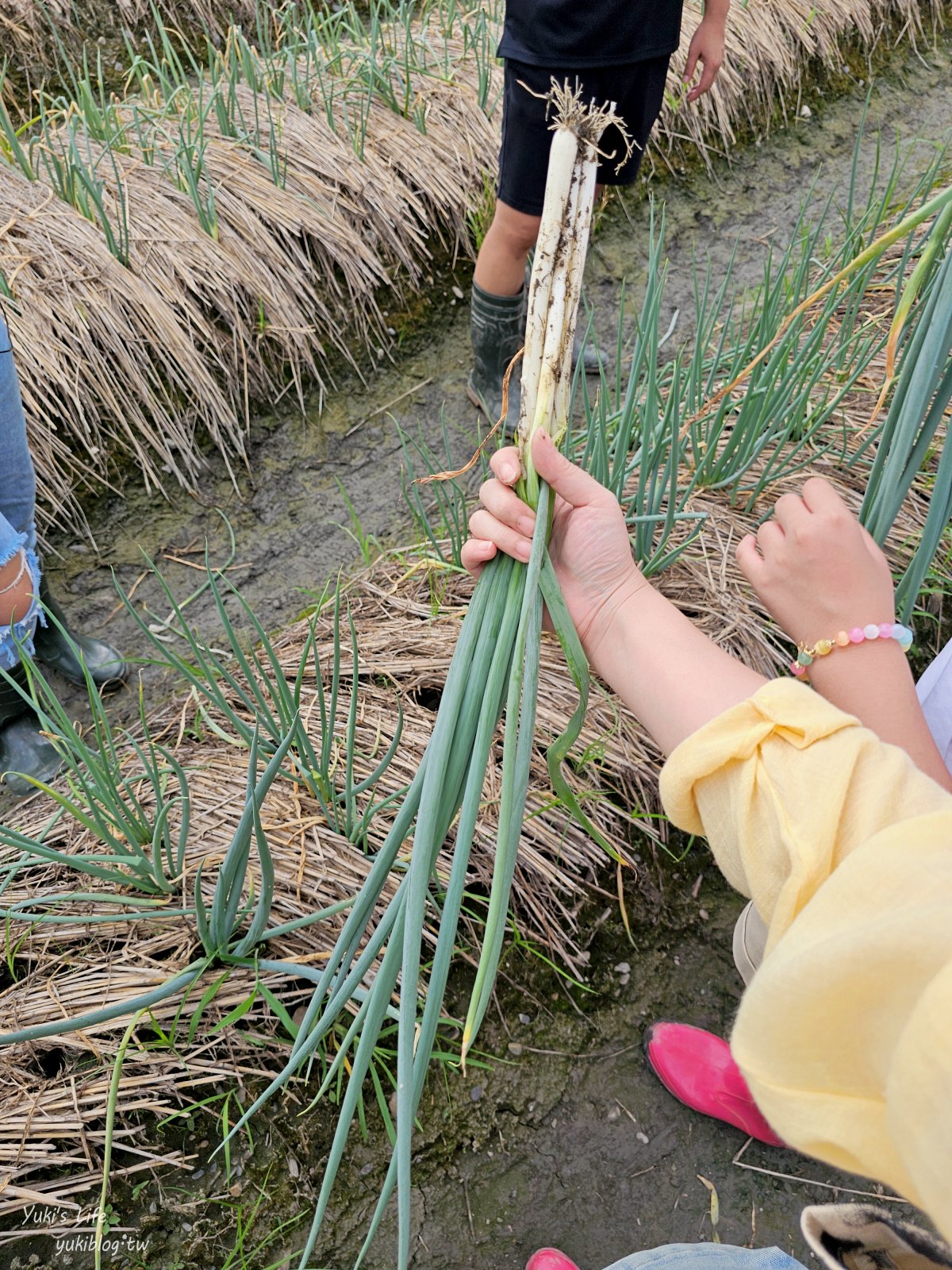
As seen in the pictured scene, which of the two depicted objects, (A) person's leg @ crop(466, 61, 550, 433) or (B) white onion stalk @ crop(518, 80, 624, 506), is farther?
(A) person's leg @ crop(466, 61, 550, 433)

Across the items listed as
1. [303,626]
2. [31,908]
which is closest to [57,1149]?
[31,908]

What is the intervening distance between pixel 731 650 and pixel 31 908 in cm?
125

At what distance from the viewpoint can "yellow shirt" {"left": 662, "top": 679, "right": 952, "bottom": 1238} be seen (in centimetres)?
42

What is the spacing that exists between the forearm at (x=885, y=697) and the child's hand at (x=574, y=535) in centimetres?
20

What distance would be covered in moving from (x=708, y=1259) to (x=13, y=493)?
4.87 ft

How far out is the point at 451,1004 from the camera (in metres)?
1.32

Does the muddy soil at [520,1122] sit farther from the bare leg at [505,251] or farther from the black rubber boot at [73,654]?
the bare leg at [505,251]

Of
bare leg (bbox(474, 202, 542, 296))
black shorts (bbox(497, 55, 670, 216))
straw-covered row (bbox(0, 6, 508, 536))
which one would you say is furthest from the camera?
straw-covered row (bbox(0, 6, 508, 536))

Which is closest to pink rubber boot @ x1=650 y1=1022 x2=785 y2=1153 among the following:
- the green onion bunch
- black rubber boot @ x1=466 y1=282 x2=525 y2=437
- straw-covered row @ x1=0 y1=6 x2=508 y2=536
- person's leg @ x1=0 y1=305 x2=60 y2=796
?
the green onion bunch

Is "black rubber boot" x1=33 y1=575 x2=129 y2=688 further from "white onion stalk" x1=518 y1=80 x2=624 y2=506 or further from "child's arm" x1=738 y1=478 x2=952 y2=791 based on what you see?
"child's arm" x1=738 y1=478 x2=952 y2=791

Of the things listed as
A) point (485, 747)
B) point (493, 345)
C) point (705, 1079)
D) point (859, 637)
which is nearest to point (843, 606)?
point (859, 637)

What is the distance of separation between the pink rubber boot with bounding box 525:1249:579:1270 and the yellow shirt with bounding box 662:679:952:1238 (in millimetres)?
825

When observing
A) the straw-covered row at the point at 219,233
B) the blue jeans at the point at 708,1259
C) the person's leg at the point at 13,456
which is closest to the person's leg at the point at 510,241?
the straw-covered row at the point at 219,233

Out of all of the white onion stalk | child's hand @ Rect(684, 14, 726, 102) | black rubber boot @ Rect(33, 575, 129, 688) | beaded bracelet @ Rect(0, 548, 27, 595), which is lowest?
black rubber boot @ Rect(33, 575, 129, 688)
